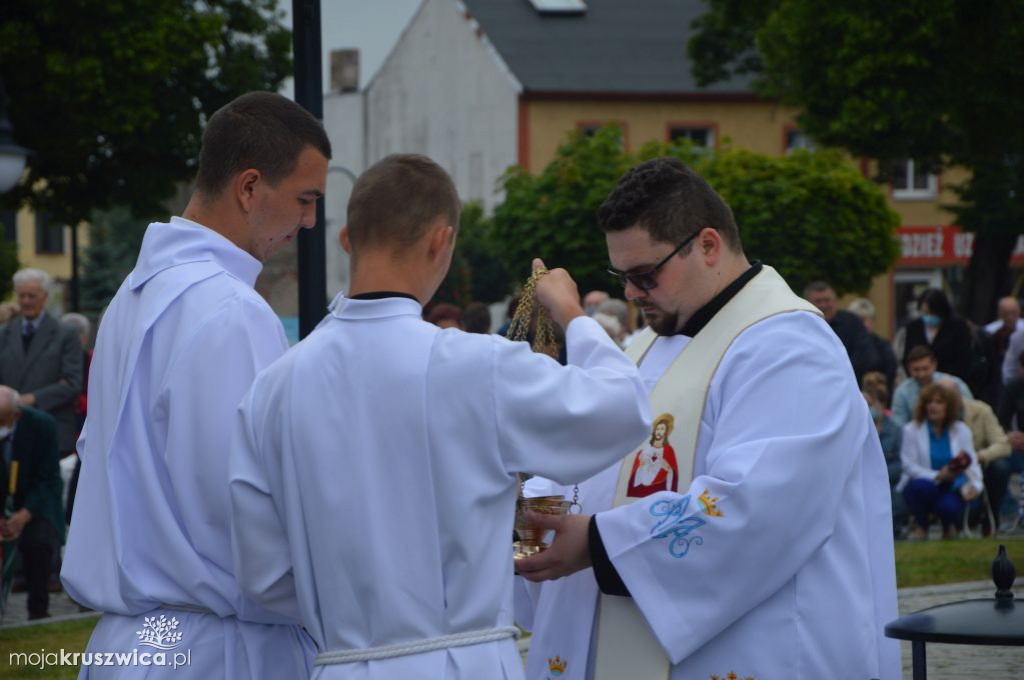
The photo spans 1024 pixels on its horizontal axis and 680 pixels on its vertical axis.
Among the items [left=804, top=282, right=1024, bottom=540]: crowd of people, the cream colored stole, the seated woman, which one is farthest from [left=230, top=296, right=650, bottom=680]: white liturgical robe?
the seated woman

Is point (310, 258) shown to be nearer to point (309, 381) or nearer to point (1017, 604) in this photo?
point (309, 381)

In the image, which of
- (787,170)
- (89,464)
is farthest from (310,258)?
(787,170)

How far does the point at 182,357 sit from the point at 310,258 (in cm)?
211

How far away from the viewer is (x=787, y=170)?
30828mm

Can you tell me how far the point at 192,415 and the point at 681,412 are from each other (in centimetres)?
127

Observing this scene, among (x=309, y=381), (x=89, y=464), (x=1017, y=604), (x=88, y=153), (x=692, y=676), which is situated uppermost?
(x=88, y=153)

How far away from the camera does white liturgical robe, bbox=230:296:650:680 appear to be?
3168 mm

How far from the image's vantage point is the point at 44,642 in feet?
29.1

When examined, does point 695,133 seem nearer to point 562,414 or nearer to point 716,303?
point 716,303

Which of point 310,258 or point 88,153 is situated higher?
point 88,153

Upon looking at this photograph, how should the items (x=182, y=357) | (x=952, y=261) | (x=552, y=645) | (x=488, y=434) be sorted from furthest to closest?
(x=952, y=261) < (x=552, y=645) < (x=182, y=357) < (x=488, y=434)

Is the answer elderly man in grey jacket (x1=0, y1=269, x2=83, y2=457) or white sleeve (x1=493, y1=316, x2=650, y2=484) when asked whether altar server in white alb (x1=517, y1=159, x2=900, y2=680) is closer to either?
white sleeve (x1=493, y1=316, x2=650, y2=484)

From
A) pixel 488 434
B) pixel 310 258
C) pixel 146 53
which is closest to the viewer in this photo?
pixel 488 434

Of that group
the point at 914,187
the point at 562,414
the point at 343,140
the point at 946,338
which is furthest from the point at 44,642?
the point at 914,187
